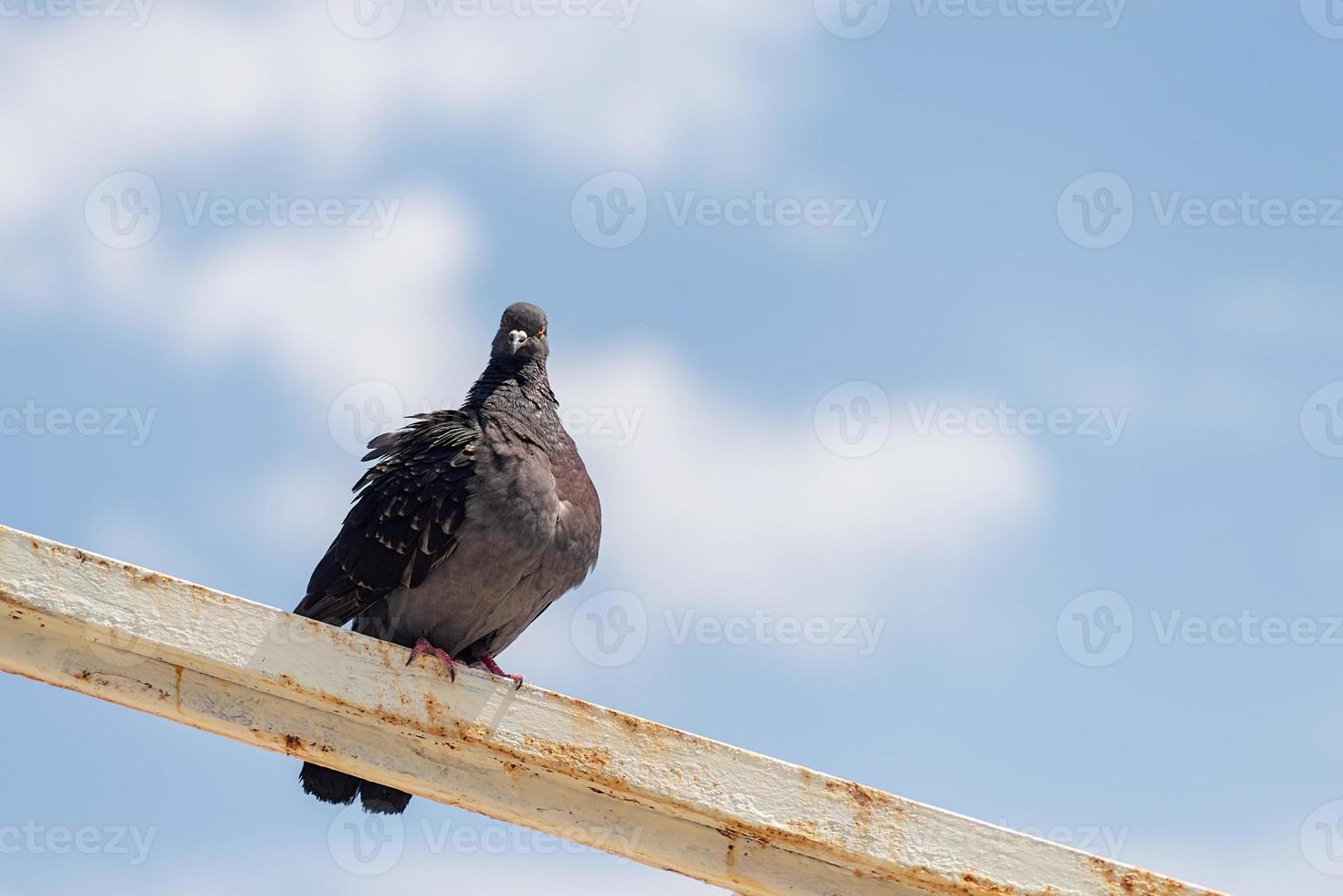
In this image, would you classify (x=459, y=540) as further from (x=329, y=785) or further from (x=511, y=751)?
(x=511, y=751)

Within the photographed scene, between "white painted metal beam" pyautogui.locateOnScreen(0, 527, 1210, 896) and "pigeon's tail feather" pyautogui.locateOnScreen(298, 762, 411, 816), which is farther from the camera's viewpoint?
"pigeon's tail feather" pyautogui.locateOnScreen(298, 762, 411, 816)

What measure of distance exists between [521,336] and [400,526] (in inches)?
57.1

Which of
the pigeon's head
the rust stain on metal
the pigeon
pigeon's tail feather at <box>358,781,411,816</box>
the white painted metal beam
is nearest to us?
A: the white painted metal beam

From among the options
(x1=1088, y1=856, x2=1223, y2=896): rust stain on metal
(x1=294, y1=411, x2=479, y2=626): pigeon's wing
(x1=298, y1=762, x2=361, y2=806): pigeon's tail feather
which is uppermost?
(x1=294, y1=411, x2=479, y2=626): pigeon's wing

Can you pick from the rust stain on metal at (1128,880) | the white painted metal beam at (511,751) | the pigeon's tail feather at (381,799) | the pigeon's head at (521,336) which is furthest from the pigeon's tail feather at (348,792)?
the rust stain on metal at (1128,880)

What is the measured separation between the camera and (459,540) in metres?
6.47

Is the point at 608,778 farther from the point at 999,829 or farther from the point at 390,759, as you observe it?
the point at 999,829

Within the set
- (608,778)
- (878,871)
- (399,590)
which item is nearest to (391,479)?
(399,590)

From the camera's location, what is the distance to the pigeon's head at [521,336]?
7.49m

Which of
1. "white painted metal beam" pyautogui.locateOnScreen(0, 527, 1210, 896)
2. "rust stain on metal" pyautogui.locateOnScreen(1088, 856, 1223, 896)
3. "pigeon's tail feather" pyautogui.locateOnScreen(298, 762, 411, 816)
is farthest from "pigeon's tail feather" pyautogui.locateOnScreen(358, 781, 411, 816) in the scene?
"rust stain on metal" pyautogui.locateOnScreen(1088, 856, 1223, 896)

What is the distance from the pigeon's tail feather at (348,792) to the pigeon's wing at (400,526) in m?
0.73

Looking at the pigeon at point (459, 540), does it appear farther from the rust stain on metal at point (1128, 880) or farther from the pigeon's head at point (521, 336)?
the rust stain on metal at point (1128, 880)

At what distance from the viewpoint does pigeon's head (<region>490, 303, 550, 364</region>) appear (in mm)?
7491

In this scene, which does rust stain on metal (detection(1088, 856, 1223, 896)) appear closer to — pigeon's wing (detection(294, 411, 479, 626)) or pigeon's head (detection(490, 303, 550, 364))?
pigeon's wing (detection(294, 411, 479, 626))
